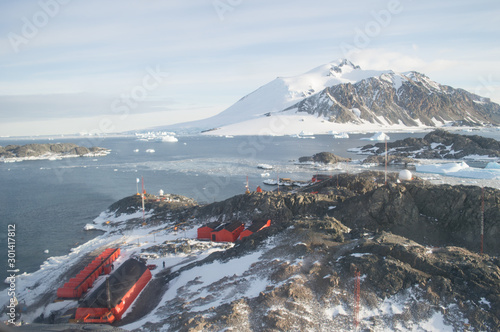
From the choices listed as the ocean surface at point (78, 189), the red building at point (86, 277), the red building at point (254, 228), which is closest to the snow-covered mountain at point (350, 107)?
the ocean surface at point (78, 189)

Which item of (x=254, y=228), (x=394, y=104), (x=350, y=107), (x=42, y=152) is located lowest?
(x=254, y=228)

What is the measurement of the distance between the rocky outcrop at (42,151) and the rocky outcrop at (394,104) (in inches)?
3860

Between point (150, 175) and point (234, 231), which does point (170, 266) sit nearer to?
point (234, 231)

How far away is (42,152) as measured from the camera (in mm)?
70312

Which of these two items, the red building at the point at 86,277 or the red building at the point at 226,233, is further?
the red building at the point at 226,233

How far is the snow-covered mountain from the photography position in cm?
13900

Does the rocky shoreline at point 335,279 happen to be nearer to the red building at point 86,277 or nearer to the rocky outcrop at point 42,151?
the red building at point 86,277

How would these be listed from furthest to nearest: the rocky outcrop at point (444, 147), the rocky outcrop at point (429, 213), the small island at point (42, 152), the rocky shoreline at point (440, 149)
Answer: the small island at point (42, 152)
the rocky outcrop at point (444, 147)
the rocky shoreline at point (440, 149)
the rocky outcrop at point (429, 213)

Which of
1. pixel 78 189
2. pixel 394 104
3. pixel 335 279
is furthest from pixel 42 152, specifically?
pixel 394 104

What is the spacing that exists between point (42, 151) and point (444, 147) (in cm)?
7695

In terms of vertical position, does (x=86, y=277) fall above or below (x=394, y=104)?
below

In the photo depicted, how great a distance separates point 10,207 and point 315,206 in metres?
25.3

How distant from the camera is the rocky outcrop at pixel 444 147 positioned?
174 feet

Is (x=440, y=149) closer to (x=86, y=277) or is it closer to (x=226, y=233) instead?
(x=226, y=233)
